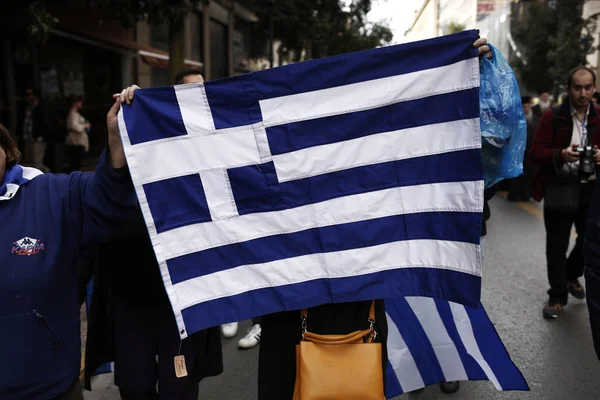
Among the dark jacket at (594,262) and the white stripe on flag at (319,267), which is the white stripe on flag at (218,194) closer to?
the white stripe on flag at (319,267)

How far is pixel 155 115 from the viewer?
2.51 metres

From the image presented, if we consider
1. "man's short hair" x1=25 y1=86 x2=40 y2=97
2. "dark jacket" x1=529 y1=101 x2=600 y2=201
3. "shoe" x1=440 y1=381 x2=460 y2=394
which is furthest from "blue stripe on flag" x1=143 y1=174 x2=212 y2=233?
"man's short hair" x1=25 y1=86 x2=40 y2=97

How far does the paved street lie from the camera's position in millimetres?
3889

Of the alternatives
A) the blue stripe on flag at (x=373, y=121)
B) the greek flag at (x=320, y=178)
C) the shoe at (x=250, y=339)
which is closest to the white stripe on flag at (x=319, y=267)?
the greek flag at (x=320, y=178)

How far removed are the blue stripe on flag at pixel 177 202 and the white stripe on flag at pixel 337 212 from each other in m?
0.04

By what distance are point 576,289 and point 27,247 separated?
4849mm

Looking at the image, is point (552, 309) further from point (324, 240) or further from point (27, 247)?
point (27, 247)

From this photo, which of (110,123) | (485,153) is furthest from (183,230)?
(485,153)

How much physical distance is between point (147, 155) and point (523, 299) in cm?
427

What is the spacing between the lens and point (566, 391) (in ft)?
12.6

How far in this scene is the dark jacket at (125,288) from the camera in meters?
2.90

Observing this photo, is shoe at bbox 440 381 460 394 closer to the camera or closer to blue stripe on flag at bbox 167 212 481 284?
blue stripe on flag at bbox 167 212 481 284

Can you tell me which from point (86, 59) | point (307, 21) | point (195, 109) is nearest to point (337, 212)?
point (195, 109)

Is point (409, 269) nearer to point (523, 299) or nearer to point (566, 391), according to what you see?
point (566, 391)
